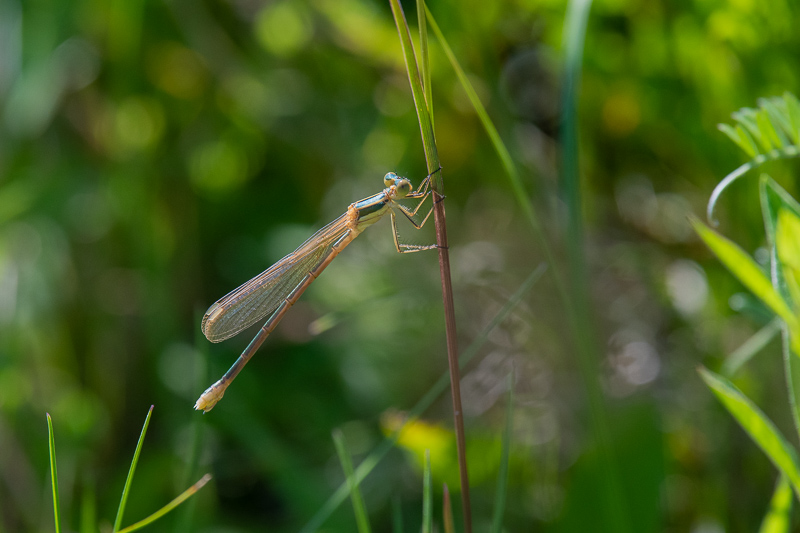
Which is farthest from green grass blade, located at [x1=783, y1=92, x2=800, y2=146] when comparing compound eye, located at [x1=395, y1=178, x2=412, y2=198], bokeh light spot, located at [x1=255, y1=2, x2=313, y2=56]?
bokeh light spot, located at [x1=255, y1=2, x2=313, y2=56]

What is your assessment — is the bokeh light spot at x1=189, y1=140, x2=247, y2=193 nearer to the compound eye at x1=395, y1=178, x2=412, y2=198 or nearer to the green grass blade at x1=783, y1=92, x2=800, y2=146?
the compound eye at x1=395, y1=178, x2=412, y2=198

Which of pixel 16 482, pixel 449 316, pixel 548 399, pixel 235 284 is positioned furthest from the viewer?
pixel 235 284

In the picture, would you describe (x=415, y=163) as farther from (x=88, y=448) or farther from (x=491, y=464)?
(x=88, y=448)

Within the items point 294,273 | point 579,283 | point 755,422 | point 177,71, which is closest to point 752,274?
point 755,422

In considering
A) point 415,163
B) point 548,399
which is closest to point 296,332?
point 415,163

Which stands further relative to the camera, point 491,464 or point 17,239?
point 17,239

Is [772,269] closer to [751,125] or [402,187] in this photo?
[751,125]
